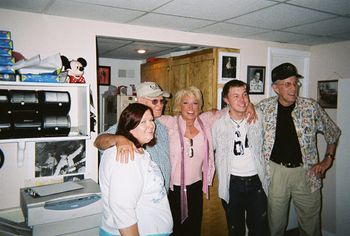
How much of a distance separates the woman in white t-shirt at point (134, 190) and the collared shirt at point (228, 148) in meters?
1.07

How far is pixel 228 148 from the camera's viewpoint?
236 centimetres

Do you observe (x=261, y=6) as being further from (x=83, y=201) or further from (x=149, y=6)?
(x=83, y=201)

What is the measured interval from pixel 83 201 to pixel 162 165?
0.65 m

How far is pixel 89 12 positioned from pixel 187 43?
1.11m

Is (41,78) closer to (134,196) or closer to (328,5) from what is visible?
(134,196)

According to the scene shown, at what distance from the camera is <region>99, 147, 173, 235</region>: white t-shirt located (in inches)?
47.1

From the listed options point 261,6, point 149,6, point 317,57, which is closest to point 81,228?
point 149,6

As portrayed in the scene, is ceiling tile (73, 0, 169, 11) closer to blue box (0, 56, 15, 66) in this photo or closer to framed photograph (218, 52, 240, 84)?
blue box (0, 56, 15, 66)

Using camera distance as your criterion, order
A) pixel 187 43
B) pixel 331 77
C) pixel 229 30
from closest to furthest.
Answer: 1. pixel 229 30
2. pixel 187 43
3. pixel 331 77

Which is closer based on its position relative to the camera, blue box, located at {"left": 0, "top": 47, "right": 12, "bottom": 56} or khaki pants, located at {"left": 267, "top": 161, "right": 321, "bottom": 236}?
blue box, located at {"left": 0, "top": 47, "right": 12, "bottom": 56}

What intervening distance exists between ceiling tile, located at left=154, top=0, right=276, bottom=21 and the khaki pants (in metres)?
1.46

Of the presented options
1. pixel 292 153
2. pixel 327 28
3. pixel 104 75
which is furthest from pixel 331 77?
pixel 104 75

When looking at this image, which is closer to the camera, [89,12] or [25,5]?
[25,5]

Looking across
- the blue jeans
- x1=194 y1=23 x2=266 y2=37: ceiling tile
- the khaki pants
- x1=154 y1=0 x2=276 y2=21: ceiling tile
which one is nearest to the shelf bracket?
x1=154 y1=0 x2=276 y2=21: ceiling tile
